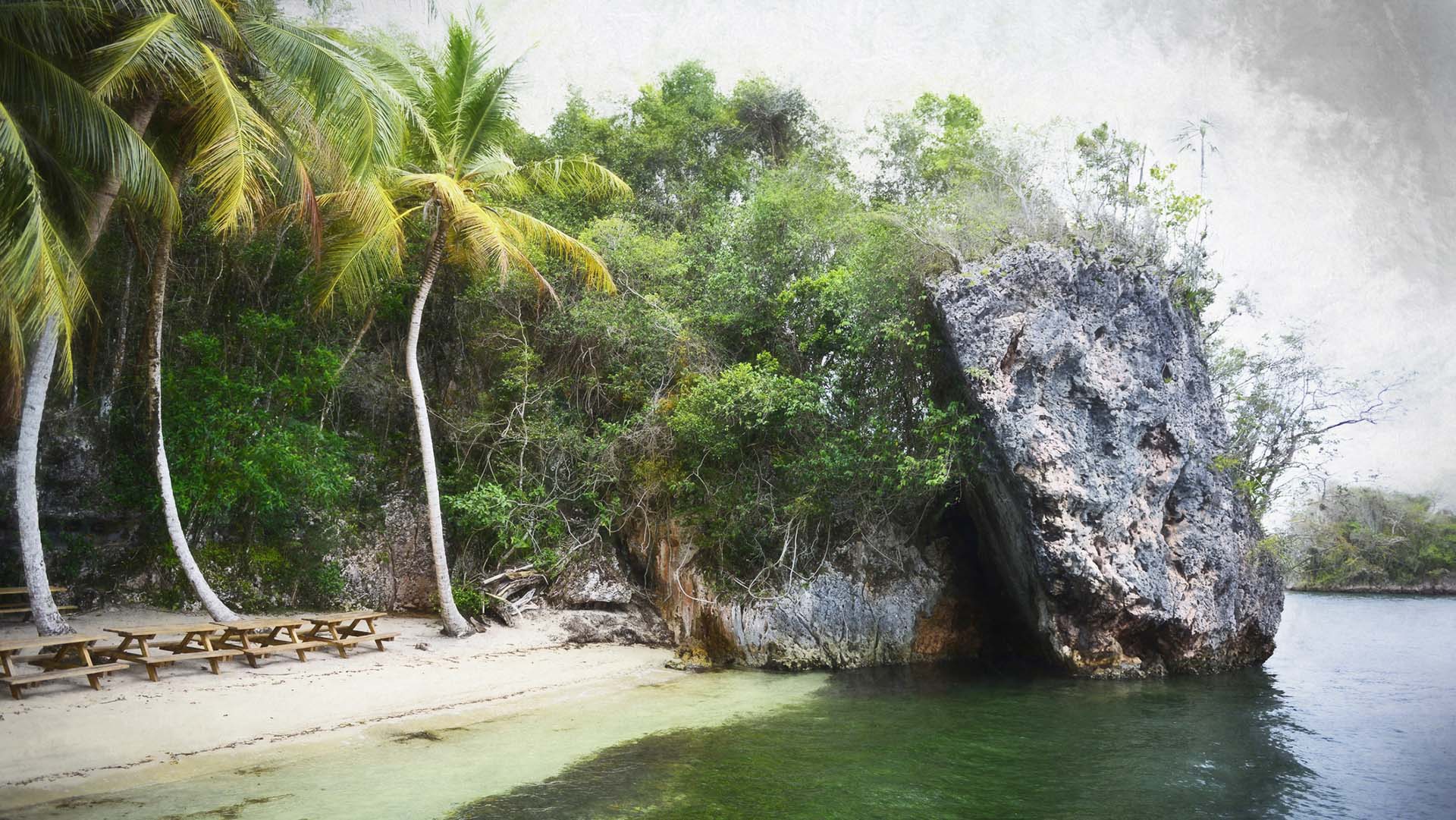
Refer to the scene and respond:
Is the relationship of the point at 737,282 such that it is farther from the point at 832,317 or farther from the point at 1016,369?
the point at 1016,369

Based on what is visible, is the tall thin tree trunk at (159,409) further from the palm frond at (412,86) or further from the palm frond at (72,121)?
the palm frond at (412,86)

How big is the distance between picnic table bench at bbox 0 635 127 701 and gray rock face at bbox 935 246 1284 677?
36.0 feet

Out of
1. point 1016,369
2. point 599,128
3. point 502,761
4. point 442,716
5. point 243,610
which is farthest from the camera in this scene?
point 599,128

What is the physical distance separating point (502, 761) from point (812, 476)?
6.78 m

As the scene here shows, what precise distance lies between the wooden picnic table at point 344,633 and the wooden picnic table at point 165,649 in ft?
3.33

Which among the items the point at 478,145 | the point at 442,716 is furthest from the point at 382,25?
the point at 442,716

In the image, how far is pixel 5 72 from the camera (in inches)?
284

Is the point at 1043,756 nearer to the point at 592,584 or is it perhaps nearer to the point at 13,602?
the point at 592,584

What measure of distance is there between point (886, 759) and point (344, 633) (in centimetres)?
791

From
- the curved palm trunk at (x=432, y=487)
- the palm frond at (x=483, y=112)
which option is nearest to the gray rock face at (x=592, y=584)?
the curved palm trunk at (x=432, y=487)

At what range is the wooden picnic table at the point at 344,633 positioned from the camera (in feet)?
33.6

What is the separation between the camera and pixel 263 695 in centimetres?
846

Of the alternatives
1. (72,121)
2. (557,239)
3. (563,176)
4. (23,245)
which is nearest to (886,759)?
(23,245)

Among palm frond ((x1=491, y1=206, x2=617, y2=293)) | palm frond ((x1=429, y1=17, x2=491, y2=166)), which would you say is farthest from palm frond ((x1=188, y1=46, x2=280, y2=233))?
palm frond ((x1=491, y1=206, x2=617, y2=293))
